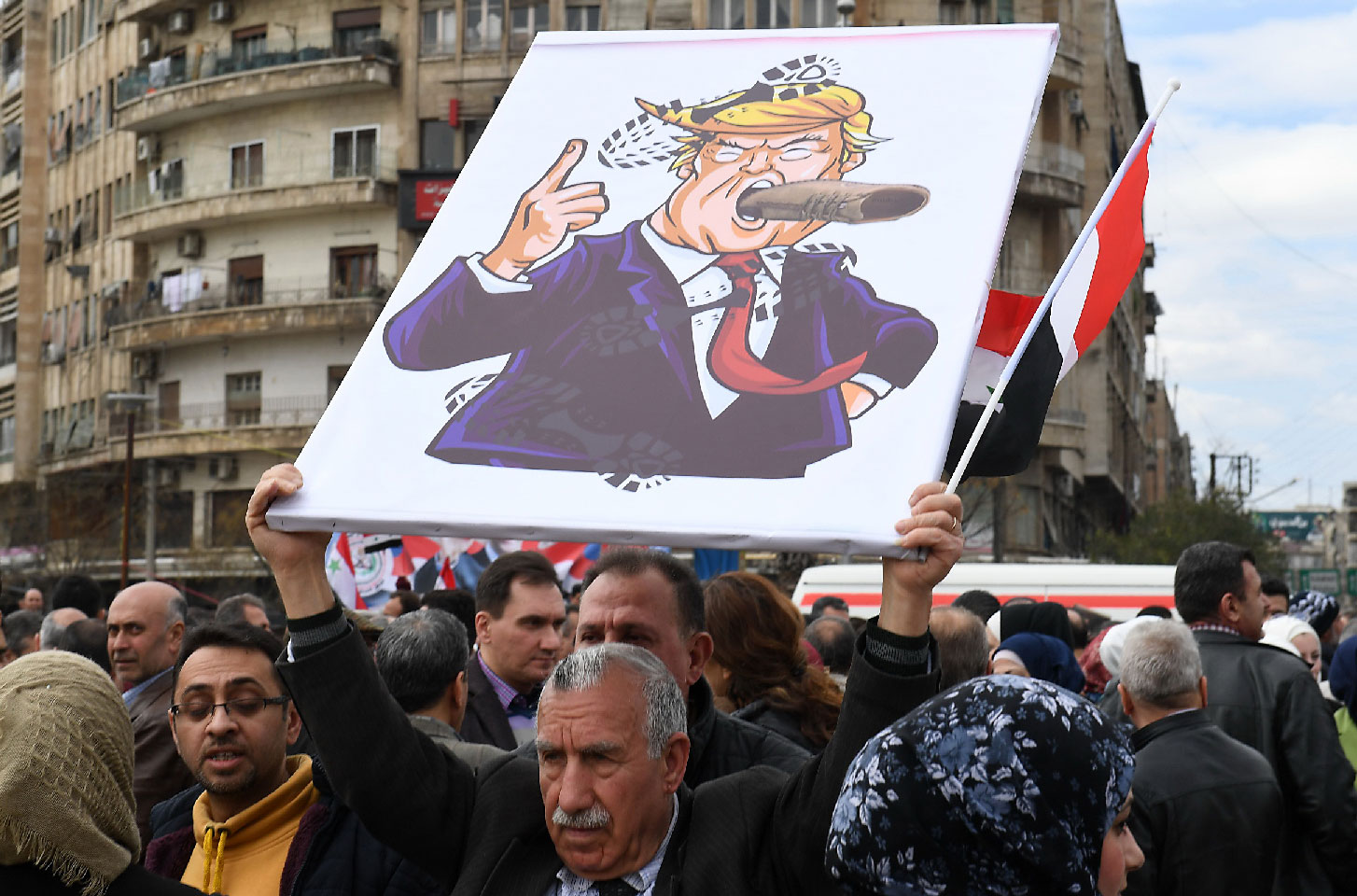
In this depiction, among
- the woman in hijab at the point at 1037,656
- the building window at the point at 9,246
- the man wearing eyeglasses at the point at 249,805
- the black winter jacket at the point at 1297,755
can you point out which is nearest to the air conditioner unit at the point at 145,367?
the building window at the point at 9,246

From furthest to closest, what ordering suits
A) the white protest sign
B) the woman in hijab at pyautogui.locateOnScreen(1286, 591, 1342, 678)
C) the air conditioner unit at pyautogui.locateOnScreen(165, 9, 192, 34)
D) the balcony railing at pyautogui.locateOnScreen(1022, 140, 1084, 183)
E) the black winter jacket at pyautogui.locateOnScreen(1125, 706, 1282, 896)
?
1. the air conditioner unit at pyautogui.locateOnScreen(165, 9, 192, 34)
2. the balcony railing at pyautogui.locateOnScreen(1022, 140, 1084, 183)
3. the woman in hijab at pyautogui.locateOnScreen(1286, 591, 1342, 678)
4. the black winter jacket at pyautogui.locateOnScreen(1125, 706, 1282, 896)
5. the white protest sign

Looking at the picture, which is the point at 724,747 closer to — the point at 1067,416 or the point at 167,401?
the point at 1067,416

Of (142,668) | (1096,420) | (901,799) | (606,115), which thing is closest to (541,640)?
(142,668)

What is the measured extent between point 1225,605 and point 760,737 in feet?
9.28

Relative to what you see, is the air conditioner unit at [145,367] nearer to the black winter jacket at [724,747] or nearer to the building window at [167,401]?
the building window at [167,401]

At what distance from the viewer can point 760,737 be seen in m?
3.96

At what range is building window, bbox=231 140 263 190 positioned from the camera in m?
44.2

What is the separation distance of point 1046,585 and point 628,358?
17.0 metres

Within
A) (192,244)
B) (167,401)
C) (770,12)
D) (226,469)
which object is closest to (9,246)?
(167,401)

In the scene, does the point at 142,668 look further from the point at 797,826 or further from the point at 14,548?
the point at 14,548

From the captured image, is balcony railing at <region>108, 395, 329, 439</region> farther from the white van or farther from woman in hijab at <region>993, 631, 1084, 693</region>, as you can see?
woman in hijab at <region>993, 631, 1084, 693</region>

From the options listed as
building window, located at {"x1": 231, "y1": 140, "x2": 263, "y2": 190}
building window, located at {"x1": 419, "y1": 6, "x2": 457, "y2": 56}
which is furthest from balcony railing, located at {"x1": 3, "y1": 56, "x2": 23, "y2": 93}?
building window, located at {"x1": 419, "y1": 6, "x2": 457, "y2": 56}

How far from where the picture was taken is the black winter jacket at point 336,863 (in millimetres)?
3988

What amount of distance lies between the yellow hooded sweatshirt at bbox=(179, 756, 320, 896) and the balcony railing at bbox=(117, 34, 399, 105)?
40.4 meters
